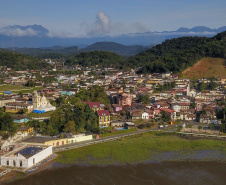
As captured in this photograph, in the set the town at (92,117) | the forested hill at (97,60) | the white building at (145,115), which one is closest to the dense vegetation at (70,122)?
the town at (92,117)

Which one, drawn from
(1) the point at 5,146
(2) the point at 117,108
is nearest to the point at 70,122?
(1) the point at 5,146

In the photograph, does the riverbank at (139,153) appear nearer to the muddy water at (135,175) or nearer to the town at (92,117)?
the muddy water at (135,175)

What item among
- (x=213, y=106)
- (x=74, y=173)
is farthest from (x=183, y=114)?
(x=74, y=173)

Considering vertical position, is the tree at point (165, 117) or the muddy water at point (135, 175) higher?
the tree at point (165, 117)

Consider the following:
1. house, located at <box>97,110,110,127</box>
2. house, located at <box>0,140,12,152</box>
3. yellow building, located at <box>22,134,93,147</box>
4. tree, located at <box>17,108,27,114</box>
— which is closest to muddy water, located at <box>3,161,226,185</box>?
yellow building, located at <box>22,134,93,147</box>

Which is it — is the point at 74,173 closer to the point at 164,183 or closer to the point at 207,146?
the point at 164,183

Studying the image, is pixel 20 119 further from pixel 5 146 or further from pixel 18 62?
pixel 18 62

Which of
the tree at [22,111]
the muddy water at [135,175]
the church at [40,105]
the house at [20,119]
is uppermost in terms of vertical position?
the church at [40,105]
